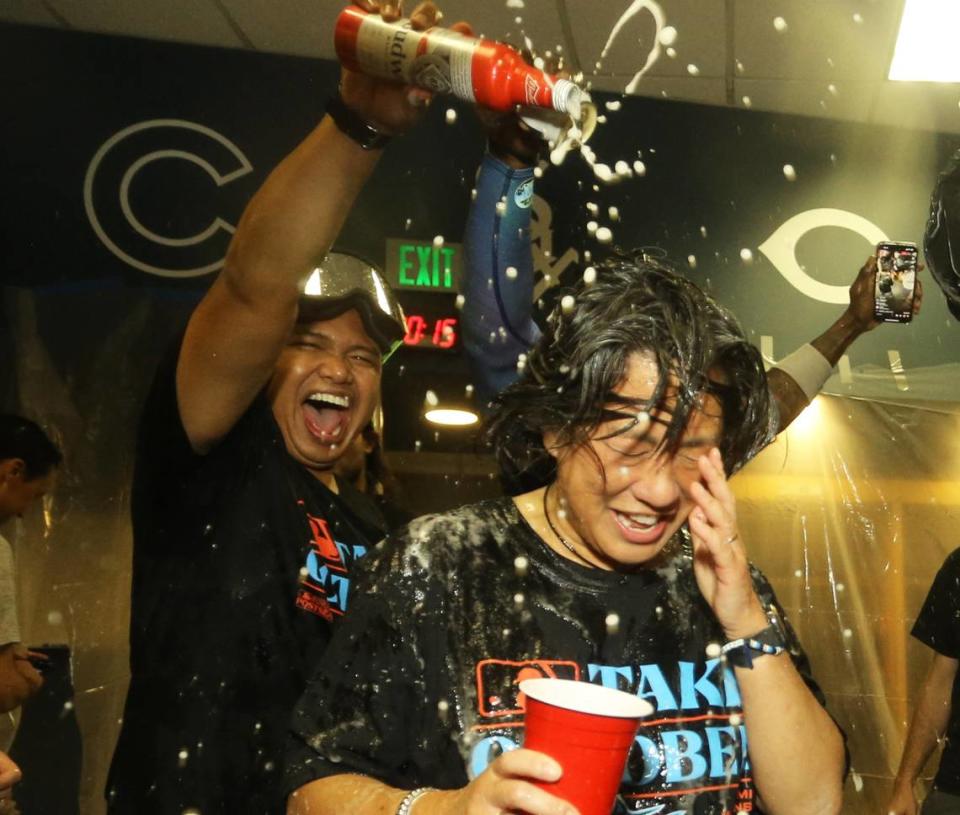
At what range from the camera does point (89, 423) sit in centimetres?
394

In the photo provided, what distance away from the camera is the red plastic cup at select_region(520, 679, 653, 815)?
866mm

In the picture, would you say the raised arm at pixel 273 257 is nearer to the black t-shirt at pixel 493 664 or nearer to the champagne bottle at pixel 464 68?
the champagne bottle at pixel 464 68

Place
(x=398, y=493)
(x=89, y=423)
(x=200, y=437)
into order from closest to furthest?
(x=200, y=437) < (x=398, y=493) < (x=89, y=423)

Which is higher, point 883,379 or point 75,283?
point 75,283

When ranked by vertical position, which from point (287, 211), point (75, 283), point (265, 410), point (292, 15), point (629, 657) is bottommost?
point (629, 657)

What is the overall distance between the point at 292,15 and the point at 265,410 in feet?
8.95

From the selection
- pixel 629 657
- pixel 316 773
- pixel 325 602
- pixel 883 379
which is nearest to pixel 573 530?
pixel 629 657

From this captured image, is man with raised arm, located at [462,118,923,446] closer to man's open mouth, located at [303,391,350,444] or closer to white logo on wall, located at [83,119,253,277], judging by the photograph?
man's open mouth, located at [303,391,350,444]

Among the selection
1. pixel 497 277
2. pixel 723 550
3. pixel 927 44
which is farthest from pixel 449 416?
pixel 723 550

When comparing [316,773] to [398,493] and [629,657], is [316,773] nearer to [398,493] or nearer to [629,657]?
[629,657]

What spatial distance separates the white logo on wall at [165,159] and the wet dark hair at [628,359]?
3005 mm

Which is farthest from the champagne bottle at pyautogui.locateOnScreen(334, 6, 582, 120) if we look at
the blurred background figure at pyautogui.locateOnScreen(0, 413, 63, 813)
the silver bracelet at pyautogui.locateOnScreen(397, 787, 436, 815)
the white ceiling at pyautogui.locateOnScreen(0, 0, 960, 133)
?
the white ceiling at pyautogui.locateOnScreen(0, 0, 960, 133)

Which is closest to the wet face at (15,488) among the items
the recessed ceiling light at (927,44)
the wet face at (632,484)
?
the wet face at (632,484)

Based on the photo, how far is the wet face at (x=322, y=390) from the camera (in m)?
1.92
